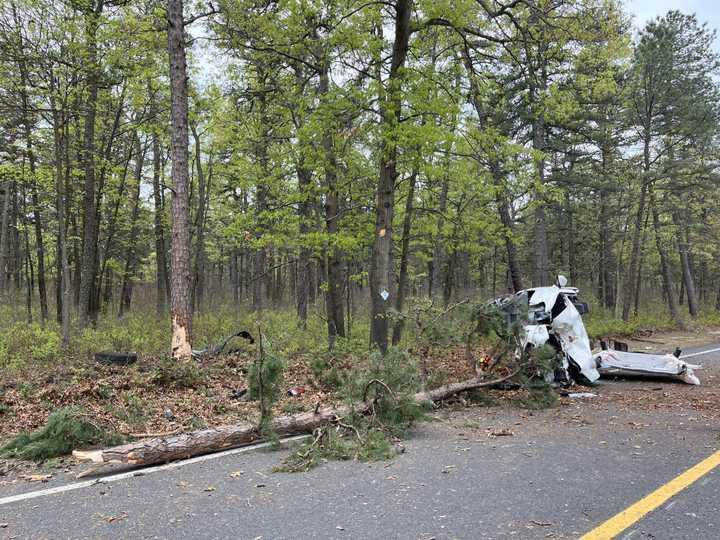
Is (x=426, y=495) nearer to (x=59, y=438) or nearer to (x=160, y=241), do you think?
(x=59, y=438)

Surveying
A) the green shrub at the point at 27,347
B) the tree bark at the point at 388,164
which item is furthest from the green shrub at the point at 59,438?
the tree bark at the point at 388,164

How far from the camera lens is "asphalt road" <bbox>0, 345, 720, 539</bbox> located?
3.47 m

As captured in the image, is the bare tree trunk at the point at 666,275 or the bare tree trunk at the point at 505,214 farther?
the bare tree trunk at the point at 666,275

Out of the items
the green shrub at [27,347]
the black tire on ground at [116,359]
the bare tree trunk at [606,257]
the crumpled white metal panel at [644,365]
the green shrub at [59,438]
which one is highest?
the bare tree trunk at [606,257]

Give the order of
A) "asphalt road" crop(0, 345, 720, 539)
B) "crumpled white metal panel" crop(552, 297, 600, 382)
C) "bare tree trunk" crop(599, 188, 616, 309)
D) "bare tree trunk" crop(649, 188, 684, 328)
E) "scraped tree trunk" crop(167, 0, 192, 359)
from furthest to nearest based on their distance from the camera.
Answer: "bare tree trunk" crop(599, 188, 616, 309) < "bare tree trunk" crop(649, 188, 684, 328) < "scraped tree trunk" crop(167, 0, 192, 359) < "crumpled white metal panel" crop(552, 297, 600, 382) < "asphalt road" crop(0, 345, 720, 539)

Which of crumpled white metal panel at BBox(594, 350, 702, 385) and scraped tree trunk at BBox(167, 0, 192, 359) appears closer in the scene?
crumpled white metal panel at BBox(594, 350, 702, 385)

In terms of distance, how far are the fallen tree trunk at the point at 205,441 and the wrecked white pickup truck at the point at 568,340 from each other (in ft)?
8.37

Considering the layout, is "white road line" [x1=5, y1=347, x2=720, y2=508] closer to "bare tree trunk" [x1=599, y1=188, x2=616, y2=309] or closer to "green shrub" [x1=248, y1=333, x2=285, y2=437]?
"green shrub" [x1=248, y1=333, x2=285, y2=437]

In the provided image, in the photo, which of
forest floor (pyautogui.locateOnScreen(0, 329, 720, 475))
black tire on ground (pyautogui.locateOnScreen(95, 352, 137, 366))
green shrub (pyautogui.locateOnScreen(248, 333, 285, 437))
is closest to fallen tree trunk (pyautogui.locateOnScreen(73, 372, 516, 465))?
green shrub (pyautogui.locateOnScreen(248, 333, 285, 437))

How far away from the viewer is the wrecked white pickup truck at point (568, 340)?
8305mm

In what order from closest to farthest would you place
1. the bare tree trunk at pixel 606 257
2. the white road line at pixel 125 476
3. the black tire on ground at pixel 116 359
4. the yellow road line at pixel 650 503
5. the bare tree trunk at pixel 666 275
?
the yellow road line at pixel 650 503 → the white road line at pixel 125 476 → the black tire on ground at pixel 116 359 → the bare tree trunk at pixel 666 275 → the bare tree trunk at pixel 606 257

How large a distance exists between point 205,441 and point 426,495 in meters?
2.63

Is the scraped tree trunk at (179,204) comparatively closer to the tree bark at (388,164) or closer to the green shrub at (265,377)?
the tree bark at (388,164)

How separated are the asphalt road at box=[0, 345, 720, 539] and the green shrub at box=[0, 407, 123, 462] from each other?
79 cm
